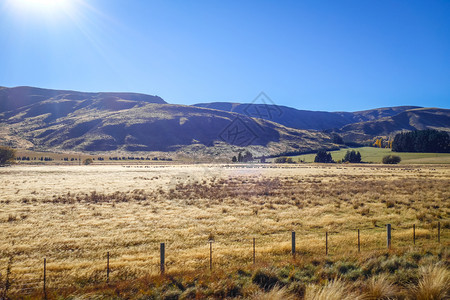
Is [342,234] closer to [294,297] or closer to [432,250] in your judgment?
[432,250]

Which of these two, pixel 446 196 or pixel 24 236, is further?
pixel 446 196

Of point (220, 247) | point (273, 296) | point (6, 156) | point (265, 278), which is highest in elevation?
point (273, 296)

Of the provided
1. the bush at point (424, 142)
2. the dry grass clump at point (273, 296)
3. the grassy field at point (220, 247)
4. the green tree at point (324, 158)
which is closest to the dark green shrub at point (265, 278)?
the grassy field at point (220, 247)

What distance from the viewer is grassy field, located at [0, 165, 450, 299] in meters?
7.69

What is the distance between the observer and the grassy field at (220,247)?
7.69 m

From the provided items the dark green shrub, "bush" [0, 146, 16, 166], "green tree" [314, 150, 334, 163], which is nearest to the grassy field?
the dark green shrub

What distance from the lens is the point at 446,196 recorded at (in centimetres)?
2595

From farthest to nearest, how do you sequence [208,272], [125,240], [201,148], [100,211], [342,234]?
[201,148] < [100,211] < [342,234] < [125,240] < [208,272]

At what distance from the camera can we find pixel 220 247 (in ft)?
41.5

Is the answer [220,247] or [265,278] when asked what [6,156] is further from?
[265,278]

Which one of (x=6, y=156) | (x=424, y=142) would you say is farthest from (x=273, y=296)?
(x=424, y=142)

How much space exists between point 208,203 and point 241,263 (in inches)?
548

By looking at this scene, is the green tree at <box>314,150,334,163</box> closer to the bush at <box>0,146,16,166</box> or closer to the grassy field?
Result: the grassy field

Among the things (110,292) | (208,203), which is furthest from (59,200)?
(110,292)
